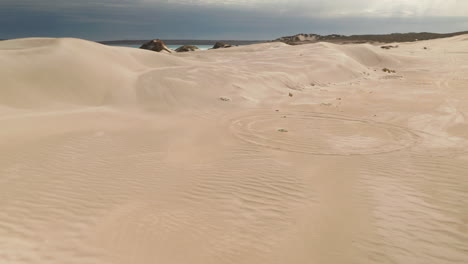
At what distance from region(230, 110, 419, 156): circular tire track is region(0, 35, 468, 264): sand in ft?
0.15

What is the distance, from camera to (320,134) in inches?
293

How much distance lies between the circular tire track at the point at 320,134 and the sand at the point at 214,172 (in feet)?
0.15

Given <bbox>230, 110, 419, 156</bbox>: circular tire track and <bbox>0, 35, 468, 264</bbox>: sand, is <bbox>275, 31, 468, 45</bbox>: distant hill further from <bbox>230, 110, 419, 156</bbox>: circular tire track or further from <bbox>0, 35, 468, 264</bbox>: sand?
<bbox>230, 110, 419, 156</bbox>: circular tire track

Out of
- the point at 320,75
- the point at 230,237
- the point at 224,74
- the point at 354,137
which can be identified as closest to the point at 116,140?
the point at 230,237

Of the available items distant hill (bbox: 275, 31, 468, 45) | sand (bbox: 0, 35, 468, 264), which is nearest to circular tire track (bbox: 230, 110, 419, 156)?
sand (bbox: 0, 35, 468, 264)

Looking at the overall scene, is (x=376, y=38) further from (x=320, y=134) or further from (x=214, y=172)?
(x=214, y=172)

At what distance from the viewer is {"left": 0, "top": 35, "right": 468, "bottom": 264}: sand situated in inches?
135

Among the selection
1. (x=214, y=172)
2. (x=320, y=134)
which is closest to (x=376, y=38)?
(x=320, y=134)

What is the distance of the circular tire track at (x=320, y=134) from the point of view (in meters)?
6.52

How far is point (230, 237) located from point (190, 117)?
5.59 metres

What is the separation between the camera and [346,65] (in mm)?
18812

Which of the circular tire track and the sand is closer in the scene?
the sand

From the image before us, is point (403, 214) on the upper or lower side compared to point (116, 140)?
lower

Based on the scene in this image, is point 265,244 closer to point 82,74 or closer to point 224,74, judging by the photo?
point 82,74
